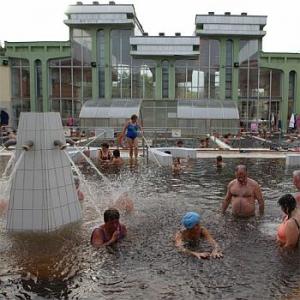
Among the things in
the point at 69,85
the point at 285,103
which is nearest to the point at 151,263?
the point at 69,85

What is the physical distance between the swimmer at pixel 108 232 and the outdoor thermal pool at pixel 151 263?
0.48 feet

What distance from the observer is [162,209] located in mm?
8648

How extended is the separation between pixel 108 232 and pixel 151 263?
3.38 ft

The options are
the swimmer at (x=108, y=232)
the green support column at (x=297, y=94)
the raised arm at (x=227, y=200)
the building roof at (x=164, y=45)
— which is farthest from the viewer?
the green support column at (x=297, y=94)

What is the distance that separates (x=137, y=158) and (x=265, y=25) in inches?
886

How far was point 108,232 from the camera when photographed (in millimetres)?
6480

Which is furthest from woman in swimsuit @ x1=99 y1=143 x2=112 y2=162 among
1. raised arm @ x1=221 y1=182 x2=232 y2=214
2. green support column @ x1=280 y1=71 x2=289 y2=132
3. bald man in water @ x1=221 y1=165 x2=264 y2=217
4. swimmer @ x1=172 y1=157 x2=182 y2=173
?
green support column @ x1=280 y1=71 x2=289 y2=132

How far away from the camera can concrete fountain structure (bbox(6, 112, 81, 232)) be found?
6738 mm

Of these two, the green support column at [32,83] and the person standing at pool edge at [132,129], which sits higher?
the green support column at [32,83]

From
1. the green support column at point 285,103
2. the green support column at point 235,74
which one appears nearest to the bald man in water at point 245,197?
the green support column at point 235,74

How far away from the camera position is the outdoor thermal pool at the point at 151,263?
191 inches

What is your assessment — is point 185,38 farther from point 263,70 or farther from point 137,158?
point 137,158

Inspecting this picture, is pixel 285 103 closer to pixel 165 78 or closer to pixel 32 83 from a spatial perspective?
pixel 165 78

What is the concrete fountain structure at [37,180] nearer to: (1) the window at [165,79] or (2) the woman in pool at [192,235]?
(2) the woman in pool at [192,235]
